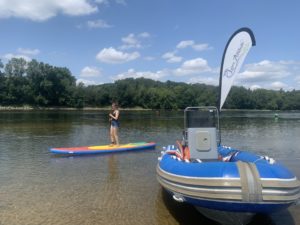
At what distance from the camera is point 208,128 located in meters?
8.27

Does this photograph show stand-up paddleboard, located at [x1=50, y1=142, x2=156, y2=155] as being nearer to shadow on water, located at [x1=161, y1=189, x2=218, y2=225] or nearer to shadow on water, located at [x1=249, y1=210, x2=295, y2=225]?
shadow on water, located at [x1=161, y1=189, x2=218, y2=225]

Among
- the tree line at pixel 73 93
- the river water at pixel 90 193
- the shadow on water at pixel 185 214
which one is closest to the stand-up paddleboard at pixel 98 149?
the river water at pixel 90 193

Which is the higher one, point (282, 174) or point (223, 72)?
point (223, 72)

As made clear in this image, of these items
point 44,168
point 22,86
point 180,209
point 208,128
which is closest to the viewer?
point 180,209

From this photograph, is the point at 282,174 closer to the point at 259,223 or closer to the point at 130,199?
the point at 259,223

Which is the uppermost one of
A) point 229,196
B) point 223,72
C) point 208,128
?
point 223,72

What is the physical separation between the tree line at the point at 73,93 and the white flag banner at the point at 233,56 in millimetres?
81175

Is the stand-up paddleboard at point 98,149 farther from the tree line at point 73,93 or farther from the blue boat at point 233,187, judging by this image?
the tree line at point 73,93

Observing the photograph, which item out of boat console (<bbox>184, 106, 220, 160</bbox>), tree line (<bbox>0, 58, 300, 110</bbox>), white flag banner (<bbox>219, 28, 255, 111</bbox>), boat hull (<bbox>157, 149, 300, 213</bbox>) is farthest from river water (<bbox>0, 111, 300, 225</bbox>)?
tree line (<bbox>0, 58, 300, 110</bbox>)

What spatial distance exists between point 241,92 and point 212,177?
145228mm

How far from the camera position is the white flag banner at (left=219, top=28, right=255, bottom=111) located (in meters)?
8.76

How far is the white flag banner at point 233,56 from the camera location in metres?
8.76

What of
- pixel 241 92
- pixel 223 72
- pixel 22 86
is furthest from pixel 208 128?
pixel 241 92

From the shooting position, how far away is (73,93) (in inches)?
4358
